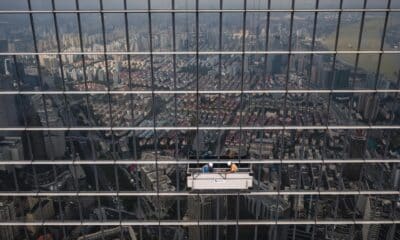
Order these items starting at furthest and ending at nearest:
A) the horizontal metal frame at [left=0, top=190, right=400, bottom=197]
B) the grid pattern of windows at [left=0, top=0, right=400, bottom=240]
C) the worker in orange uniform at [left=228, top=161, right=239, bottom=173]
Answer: the horizontal metal frame at [left=0, top=190, right=400, bottom=197] < the worker in orange uniform at [left=228, top=161, right=239, bottom=173] < the grid pattern of windows at [left=0, top=0, right=400, bottom=240]

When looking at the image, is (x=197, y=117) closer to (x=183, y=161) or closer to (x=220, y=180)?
(x=183, y=161)

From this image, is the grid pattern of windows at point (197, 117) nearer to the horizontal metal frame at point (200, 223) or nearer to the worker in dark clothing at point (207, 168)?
the horizontal metal frame at point (200, 223)

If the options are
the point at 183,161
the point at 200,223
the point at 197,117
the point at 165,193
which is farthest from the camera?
the point at 200,223

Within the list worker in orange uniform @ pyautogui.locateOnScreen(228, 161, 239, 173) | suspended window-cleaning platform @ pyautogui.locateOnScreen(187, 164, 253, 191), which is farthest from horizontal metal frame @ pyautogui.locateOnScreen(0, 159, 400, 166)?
suspended window-cleaning platform @ pyautogui.locateOnScreen(187, 164, 253, 191)

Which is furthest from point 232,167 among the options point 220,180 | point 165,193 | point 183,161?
point 165,193

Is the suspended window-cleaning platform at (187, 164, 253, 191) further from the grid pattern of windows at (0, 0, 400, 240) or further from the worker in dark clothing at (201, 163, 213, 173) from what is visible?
the grid pattern of windows at (0, 0, 400, 240)

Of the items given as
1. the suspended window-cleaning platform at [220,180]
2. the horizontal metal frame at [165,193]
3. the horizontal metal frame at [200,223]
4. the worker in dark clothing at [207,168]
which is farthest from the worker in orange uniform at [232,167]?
the horizontal metal frame at [200,223]

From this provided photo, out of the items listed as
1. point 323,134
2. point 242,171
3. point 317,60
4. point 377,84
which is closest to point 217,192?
point 242,171

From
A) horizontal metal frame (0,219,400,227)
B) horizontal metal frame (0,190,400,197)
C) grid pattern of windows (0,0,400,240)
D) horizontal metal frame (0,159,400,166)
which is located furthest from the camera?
horizontal metal frame (0,219,400,227)

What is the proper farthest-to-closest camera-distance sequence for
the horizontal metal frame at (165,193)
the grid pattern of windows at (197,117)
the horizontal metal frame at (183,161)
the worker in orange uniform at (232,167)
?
the horizontal metal frame at (165,193)
the horizontal metal frame at (183,161)
the worker in orange uniform at (232,167)
the grid pattern of windows at (197,117)
